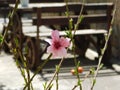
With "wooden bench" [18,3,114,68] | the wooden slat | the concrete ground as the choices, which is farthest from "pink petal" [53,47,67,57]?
the wooden slat

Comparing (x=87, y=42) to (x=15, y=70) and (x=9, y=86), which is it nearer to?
(x=15, y=70)

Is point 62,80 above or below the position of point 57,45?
below

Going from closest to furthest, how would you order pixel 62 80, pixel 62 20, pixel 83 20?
pixel 62 80 → pixel 62 20 → pixel 83 20

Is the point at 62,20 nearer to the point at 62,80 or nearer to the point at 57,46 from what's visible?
the point at 62,80

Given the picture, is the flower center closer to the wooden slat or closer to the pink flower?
the pink flower

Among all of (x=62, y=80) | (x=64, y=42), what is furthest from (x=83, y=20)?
(x=64, y=42)

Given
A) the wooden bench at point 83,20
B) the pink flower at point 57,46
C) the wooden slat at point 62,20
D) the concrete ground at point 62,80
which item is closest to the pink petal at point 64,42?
the pink flower at point 57,46

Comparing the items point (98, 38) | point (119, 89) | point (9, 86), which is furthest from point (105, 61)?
point (9, 86)

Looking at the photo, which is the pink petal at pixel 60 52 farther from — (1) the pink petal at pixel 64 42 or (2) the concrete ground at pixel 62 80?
(2) the concrete ground at pixel 62 80
